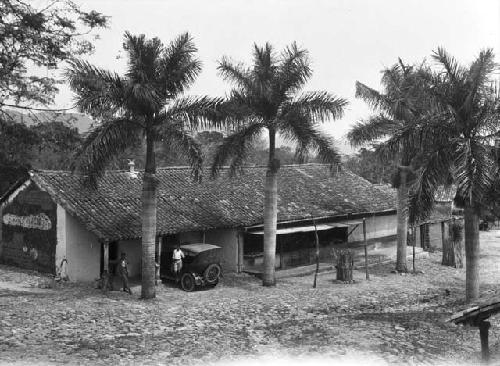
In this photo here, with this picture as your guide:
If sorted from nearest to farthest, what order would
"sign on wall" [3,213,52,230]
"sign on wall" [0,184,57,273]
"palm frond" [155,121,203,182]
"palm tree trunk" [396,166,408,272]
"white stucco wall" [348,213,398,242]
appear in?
"palm frond" [155,121,203,182] < "sign on wall" [0,184,57,273] < "sign on wall" [3,213,52,230] < "palm tree trunk" [396,166,408,272] < "white stucco wall" [348,213,398,242]

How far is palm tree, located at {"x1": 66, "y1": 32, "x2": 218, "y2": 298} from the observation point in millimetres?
14852

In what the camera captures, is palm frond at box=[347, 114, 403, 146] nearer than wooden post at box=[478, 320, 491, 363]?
No

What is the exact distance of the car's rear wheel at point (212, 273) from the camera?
1816cm

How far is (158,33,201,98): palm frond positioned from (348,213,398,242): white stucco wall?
1466 centimetres

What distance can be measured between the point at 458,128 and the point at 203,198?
11.3 m

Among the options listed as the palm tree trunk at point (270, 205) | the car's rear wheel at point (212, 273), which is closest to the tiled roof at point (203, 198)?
the car's rear wheel at point (212, 273)

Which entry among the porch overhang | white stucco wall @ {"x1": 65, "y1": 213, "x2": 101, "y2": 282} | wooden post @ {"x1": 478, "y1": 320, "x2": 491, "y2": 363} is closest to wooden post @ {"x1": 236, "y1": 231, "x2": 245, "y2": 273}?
the porch overhang

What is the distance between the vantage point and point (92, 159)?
1483 centimetres

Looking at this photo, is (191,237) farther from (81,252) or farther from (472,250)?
(472,250)

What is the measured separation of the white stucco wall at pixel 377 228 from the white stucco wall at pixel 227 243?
26.1 ft

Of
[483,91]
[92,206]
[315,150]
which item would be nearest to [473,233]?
[483,91]

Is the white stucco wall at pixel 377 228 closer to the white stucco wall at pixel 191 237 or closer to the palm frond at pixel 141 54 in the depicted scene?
the white stucco wall at pixel 191 237

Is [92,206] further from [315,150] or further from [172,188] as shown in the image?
[315,150]

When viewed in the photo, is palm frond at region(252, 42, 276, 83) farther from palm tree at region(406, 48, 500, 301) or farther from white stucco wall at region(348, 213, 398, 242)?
white stucco wall at region(348, 213, 398, 242)
